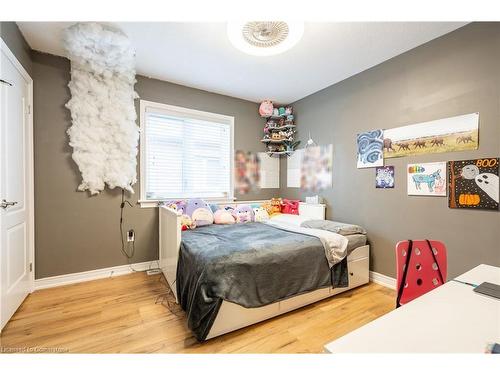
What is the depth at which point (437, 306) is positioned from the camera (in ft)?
2.94

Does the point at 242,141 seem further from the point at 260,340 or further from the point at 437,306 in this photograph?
the point at 437,306

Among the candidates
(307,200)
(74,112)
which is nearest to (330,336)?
(307,200)

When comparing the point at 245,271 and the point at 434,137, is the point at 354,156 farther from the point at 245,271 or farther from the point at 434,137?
the point at 245,271

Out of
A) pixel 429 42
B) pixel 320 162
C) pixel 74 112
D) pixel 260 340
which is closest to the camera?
pixel 260 340

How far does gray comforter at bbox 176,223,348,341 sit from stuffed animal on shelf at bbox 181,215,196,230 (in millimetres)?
300

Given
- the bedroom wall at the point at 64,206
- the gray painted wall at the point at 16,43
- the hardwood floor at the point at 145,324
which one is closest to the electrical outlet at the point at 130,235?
the bedroom wall at the point at 64,206

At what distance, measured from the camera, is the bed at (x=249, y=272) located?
5.18 feet

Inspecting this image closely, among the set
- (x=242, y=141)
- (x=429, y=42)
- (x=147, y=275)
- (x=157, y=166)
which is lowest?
(x=147, y=275)

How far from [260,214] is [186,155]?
137 centimetres

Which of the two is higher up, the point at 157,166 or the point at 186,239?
the point at 157,166

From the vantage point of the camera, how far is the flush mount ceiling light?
5.44 ft

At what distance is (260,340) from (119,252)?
2.05m

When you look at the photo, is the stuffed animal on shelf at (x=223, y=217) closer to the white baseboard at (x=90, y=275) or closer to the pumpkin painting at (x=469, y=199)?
the white baseboard at (x=90, y=275)
